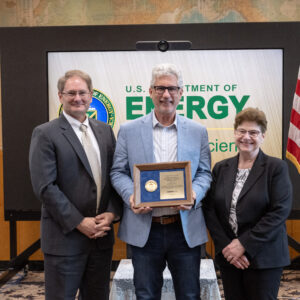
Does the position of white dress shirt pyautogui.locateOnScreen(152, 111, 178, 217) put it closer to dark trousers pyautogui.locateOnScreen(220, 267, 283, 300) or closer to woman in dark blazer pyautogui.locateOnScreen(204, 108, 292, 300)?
woman in dark blazer pyautogui.locateOnScreen(204, 108, 292, 300)

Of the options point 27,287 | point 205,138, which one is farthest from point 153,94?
point 27,287

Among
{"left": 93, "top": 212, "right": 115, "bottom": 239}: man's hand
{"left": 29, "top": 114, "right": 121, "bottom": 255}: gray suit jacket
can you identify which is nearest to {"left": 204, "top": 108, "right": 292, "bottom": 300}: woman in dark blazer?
{"left": 93, "top": 212, "right": 115, "bottom": 239}: man's hand

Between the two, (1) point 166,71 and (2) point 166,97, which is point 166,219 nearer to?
(2) point 166,97

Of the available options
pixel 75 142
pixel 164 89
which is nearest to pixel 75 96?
pixel 75 142

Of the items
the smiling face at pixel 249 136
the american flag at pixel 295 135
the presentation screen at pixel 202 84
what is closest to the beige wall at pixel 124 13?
the presentation screen at pixel 202 84

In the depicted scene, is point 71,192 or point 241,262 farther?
point 71,192

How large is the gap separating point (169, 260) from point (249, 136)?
763 mm

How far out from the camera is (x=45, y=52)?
3.62 metres

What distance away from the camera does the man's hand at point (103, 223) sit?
6.62ft

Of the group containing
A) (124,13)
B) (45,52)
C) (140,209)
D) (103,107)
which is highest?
(124,13)

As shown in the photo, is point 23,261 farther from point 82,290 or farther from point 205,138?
point 205,138

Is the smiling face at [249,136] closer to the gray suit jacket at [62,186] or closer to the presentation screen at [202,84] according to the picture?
the gray suit jacket at [62,186]

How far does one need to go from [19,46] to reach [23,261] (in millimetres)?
2272

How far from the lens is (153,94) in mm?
2006
